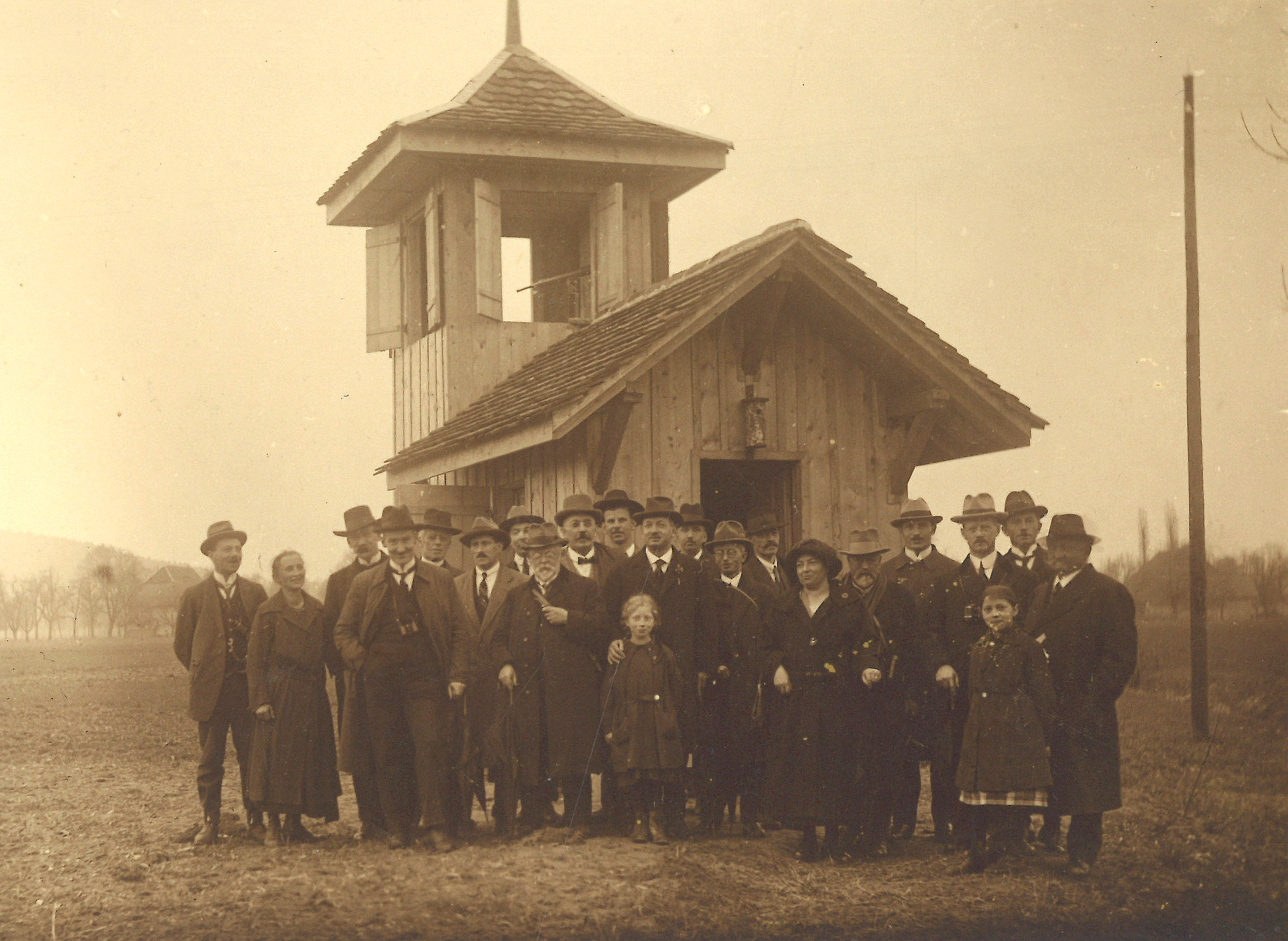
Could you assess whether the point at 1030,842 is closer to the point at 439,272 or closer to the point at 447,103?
the point at 439,272

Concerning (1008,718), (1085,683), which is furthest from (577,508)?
(1085,683)

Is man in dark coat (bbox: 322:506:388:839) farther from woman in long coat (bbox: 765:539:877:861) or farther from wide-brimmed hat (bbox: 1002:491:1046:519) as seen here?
wide-brimmed hat (bbox: 1002:491:1046:519)

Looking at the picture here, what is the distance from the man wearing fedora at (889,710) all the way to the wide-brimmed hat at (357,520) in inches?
128

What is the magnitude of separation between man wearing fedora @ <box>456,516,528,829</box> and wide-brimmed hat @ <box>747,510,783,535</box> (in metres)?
1.62

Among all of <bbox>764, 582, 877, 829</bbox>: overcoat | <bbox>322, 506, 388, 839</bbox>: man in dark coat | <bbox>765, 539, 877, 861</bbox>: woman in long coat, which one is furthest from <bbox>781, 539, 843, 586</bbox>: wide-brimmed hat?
<bbox>322, 506, 388, 839</bbox>: man in dark coat

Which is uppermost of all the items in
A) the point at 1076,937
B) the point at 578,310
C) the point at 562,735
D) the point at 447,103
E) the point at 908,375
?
the point at 447,103

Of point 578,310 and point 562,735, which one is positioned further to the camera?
point 578,310

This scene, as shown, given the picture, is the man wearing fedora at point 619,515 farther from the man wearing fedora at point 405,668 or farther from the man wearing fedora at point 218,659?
the man wearing fedora at point 218,659

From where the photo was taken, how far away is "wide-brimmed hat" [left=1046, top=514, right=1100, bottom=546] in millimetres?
7066

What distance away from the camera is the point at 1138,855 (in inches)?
291

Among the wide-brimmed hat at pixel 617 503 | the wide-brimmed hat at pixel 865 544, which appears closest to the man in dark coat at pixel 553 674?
the wide-brimmed hat at pixel 617 503

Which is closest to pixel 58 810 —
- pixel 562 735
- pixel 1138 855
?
pixel 562 735

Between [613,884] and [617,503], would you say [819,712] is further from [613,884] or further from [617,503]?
[617,503]

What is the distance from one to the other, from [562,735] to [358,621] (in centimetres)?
148
